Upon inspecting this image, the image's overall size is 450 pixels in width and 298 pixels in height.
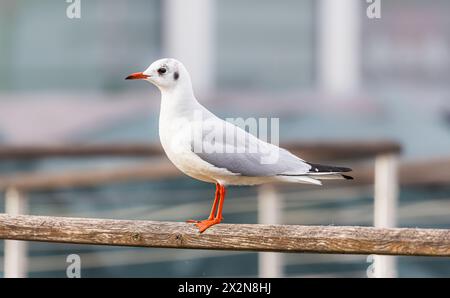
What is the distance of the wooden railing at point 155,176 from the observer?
3.12 metres

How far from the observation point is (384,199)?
3105 millimetres

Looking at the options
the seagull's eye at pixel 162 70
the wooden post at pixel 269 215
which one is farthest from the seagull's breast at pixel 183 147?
the wooden post at pixel 269 215

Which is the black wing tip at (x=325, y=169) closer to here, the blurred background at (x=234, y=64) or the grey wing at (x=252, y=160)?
the grey wing at (x=252, y=160)

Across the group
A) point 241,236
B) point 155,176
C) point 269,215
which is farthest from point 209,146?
point 155,176

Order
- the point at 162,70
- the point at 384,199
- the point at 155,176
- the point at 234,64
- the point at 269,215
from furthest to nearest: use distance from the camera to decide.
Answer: the point at 234,64 → the point at 155,176 → the point at 269,215 → the point at 384,199 → the point at 162,70

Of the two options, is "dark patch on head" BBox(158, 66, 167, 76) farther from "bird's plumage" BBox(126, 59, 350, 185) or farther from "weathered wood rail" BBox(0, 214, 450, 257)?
"weathered wood rail" BBox(0, 214, 450, 257)

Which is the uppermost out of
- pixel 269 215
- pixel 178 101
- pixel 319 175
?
pixel 178 101

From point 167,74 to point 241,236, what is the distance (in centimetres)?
39

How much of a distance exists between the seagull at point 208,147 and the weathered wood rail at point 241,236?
0.06m

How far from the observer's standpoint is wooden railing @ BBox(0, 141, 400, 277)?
312 centimetres

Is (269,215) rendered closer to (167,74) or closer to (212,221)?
(212,221)
